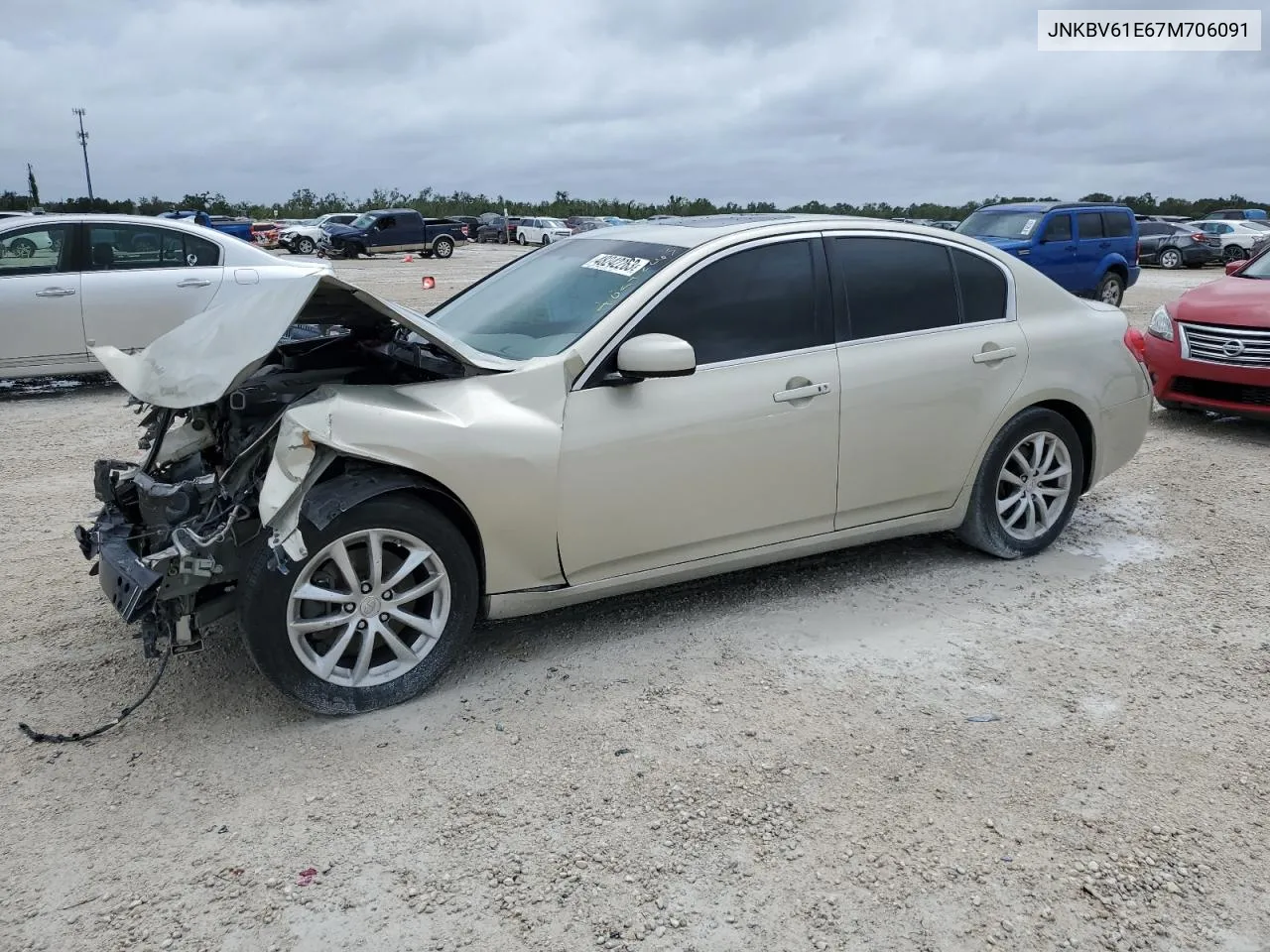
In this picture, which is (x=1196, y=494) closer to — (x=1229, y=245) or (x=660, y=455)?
(x=660, y=455)

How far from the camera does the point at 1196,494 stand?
20.7 feet

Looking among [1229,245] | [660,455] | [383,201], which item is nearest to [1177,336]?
[660,455]

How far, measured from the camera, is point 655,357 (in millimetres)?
3738

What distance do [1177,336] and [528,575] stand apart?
643cm

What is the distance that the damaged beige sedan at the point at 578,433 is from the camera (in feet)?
11.3

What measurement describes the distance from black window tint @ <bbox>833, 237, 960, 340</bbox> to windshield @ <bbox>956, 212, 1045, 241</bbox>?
41.2 ft

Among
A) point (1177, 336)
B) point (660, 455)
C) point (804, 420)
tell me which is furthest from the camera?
point (1177, 336)

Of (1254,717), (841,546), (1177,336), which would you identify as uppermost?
(1177,336)

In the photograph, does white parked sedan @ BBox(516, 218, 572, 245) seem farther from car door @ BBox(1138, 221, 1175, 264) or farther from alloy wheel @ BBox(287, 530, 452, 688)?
alloy wheel @ BBox(287, 530, 452, 688)

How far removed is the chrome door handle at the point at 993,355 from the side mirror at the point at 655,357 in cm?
159

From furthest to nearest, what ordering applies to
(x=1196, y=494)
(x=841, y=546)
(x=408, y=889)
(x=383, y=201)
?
(x=383, y=201) → (x=1196, y=494) → (x=841, y=546) → (x=408, y=889)

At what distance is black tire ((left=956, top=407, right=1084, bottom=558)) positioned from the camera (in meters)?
4.84

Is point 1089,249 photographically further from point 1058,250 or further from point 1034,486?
point 1034,486

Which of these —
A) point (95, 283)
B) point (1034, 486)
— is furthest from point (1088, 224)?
point (95, 283)
